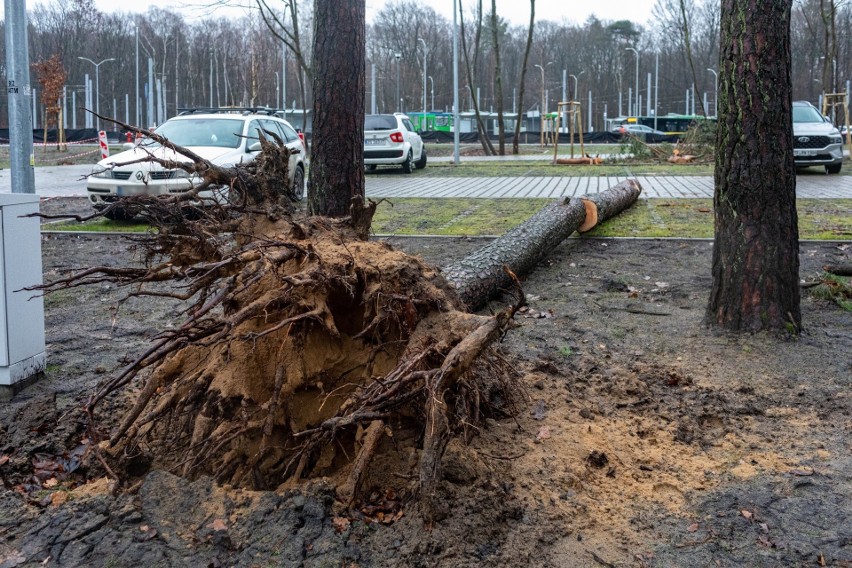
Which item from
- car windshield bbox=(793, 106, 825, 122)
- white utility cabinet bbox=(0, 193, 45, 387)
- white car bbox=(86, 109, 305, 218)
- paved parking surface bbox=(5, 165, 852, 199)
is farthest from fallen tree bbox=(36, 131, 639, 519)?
car windshield bbox=(793, 106, 825, 122)

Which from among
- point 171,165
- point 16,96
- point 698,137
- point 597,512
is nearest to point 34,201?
point 171,165

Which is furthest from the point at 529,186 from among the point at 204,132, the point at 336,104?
the point at 336,104

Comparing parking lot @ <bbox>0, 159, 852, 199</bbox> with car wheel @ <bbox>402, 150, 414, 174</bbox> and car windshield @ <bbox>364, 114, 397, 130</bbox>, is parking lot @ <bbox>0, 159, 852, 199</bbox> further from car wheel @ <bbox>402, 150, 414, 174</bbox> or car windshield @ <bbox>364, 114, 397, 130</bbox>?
car windshield @ <bbox>364, 114, 397, 130</bbox>

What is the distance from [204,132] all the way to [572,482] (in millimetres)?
11726

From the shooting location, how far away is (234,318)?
3568 millimetres

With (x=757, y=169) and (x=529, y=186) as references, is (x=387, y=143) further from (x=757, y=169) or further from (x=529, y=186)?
(x=757, y=169)

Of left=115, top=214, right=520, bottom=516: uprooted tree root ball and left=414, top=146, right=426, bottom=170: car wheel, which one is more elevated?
left=414, top=146, right=426, bottom=170: car wheel

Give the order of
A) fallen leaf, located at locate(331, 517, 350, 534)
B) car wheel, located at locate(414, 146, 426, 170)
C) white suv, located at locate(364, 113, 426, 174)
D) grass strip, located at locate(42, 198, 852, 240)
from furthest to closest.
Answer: car wheel, located at locate(414, 146, 426, 170)
white suv, located at locate(364, 113, 426, 174)
grass strip, located at locate(42, 198, 852, 240)
fallen leaf, located at locate(331, 517, 350, 534)

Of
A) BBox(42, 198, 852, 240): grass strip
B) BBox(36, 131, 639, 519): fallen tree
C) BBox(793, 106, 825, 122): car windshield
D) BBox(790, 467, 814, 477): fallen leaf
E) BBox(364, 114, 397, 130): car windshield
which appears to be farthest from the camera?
BBox(364, 114, 397, 130): car windshield

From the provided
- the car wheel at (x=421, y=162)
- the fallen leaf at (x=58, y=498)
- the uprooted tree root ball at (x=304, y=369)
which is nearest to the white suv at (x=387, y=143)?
the car wheel at (x=421, y=162)

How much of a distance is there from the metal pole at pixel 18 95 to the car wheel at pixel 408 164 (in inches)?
588

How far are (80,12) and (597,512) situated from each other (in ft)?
267

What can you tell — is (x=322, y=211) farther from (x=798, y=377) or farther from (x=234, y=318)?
(x=798, y=377)

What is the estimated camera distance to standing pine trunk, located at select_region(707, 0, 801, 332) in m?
5.50
